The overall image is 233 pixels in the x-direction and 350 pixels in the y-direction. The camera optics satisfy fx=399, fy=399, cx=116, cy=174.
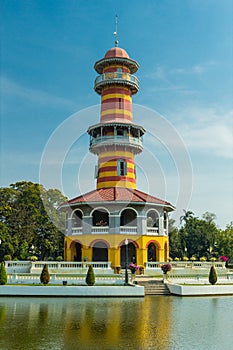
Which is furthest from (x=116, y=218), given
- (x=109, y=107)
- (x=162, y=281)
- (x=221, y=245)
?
(x=221, y=245)

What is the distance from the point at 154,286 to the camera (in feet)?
80.0

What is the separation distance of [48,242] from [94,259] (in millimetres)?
11944

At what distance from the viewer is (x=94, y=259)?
36.0 m

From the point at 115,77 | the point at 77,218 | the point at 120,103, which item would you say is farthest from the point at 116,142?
the point at 77,218

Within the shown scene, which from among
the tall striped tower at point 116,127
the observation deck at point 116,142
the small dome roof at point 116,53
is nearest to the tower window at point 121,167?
the tall striped tower at point 116,127

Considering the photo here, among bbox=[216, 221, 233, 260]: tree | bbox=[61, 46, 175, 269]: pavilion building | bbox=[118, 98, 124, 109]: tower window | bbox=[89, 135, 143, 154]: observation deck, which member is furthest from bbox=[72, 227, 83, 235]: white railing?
bbox=[216, 221, 233, 260]: tree

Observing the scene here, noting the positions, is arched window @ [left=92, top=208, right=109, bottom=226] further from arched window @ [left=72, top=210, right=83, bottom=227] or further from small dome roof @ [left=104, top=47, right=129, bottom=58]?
small dome roof @ [left=104, top=47, right=129, bottom=58]

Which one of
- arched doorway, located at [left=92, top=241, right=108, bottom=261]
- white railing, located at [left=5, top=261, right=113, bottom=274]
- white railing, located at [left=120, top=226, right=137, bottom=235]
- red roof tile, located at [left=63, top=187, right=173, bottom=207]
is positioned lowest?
white railing, located at [left=5, top=261, right=113, bottom=274]

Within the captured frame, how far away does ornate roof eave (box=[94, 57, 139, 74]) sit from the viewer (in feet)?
126

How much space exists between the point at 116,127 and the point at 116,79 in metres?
4.67

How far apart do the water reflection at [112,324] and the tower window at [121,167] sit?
687 inches

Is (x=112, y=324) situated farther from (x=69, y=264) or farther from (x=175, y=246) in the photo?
(x=175, y=246)

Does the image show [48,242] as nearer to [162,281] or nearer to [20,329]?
[162,281]

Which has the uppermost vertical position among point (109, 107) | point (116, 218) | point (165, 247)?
point (109, 107)
